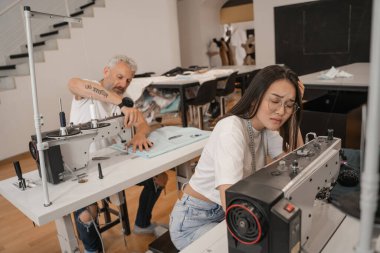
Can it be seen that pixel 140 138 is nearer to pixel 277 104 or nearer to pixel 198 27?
pixel 277 104

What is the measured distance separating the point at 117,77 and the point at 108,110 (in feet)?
0.79

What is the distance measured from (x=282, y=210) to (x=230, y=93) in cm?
394

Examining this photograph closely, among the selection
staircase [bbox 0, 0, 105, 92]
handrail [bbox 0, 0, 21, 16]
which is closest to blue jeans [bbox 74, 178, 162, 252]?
staircase [bbox 0, 0, 105, 92]

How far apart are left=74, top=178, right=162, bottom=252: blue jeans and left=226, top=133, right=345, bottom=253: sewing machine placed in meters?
1.33

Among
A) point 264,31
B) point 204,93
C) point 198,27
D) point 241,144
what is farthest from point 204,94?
point 198,27

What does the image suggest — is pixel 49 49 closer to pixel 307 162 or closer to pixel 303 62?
pixel 307 162

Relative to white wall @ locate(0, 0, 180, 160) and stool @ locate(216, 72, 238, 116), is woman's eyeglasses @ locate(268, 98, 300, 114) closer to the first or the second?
stool @ locate(216, 72, 238, 116)

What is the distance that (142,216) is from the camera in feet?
7.51

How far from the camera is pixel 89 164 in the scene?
1.71 metres

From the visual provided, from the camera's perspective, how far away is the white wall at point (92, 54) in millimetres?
4301

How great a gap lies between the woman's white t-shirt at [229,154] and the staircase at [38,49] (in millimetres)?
3504

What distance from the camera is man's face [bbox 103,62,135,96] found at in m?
2.03

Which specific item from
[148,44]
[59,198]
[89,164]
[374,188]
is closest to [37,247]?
[89,164]

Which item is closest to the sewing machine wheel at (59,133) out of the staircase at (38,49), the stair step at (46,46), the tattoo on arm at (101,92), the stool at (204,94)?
the tattoo on arm at (101,92)
